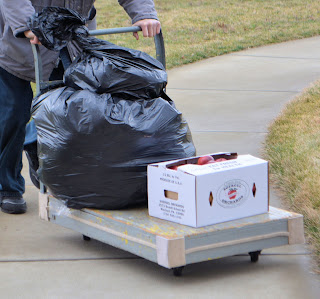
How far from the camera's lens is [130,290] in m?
3.30

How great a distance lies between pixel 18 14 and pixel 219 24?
8261mm

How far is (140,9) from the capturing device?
4.13 m

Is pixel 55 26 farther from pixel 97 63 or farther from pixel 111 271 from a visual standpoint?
pixel 111 271

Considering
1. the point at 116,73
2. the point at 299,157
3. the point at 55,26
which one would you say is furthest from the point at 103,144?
the point at 299,157

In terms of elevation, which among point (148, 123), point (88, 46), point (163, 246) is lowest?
point (163, 246)

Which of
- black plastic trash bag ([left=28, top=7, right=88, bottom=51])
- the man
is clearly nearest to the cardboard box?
black plastic trash bag ([left=28, top=7, right=88, bottom=51])

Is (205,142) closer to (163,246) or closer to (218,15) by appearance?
(163,246)

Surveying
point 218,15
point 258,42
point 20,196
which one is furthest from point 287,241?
point 218,15

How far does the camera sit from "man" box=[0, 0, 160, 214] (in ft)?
13.1

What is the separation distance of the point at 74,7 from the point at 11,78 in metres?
0.54

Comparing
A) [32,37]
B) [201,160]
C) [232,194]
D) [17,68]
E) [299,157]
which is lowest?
[299,157]

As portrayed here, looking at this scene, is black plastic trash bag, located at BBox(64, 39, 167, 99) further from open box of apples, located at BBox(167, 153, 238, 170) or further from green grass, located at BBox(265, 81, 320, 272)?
green grass, located at BBox(265, 81, 320, 272)

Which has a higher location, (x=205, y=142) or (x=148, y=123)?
(x=148, y=123)

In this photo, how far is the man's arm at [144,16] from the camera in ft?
13.3
